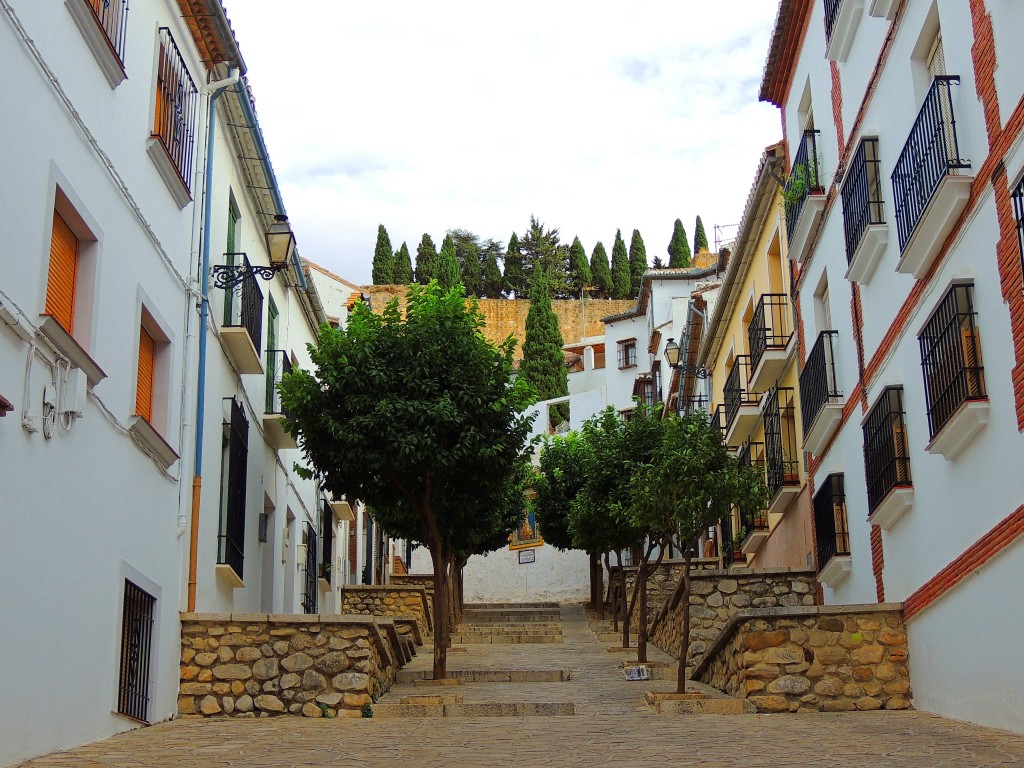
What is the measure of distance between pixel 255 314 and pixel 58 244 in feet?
22.3

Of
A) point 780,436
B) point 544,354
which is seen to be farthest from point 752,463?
point 544,354

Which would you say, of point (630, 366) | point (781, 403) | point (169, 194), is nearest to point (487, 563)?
point (630, 366)

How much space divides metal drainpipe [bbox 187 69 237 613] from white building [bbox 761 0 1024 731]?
7.03 metres

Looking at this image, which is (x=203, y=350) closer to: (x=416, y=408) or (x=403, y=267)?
(x=416, y=408)

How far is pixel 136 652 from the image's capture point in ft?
36.9

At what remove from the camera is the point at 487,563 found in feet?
160

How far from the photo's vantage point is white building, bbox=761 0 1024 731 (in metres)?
9.33

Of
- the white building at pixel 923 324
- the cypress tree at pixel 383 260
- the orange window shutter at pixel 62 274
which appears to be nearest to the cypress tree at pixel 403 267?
the cypress tree at pixel 383 260

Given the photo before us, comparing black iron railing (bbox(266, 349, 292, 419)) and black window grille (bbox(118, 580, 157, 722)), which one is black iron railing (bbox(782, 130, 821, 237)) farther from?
black window grille (bbox(118, 580, 157, 722))

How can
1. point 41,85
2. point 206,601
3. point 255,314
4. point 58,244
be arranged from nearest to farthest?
point 41,85 < point 58,244 < point 206,601 < point 255,314

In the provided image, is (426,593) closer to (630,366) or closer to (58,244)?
(58,244)

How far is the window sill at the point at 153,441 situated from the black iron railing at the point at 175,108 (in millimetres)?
2650

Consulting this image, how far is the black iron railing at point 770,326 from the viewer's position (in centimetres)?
1938

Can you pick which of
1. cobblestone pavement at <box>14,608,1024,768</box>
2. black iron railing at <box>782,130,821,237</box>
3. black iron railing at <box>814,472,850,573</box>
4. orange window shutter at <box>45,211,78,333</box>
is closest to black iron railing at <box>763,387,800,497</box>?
black iron railing at <box>814,472,850,573</box>
